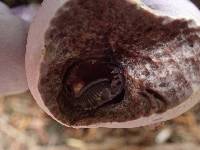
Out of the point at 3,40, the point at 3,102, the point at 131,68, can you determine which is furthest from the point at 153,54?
the point at 3,102

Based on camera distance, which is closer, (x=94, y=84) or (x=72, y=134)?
(x=94, y=84)

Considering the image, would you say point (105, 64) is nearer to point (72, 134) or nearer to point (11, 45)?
point (11, 45)

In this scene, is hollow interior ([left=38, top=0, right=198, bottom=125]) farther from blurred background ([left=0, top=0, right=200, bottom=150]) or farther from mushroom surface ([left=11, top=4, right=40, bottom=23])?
blurred background ([left=0, top=0, right=200, bottom=150])

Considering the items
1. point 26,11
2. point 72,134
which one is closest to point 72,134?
point 72,134

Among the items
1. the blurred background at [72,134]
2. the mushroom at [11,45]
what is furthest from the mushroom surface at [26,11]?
the blurred background at [72,134]

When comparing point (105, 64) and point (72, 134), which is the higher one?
point (105, 64)
